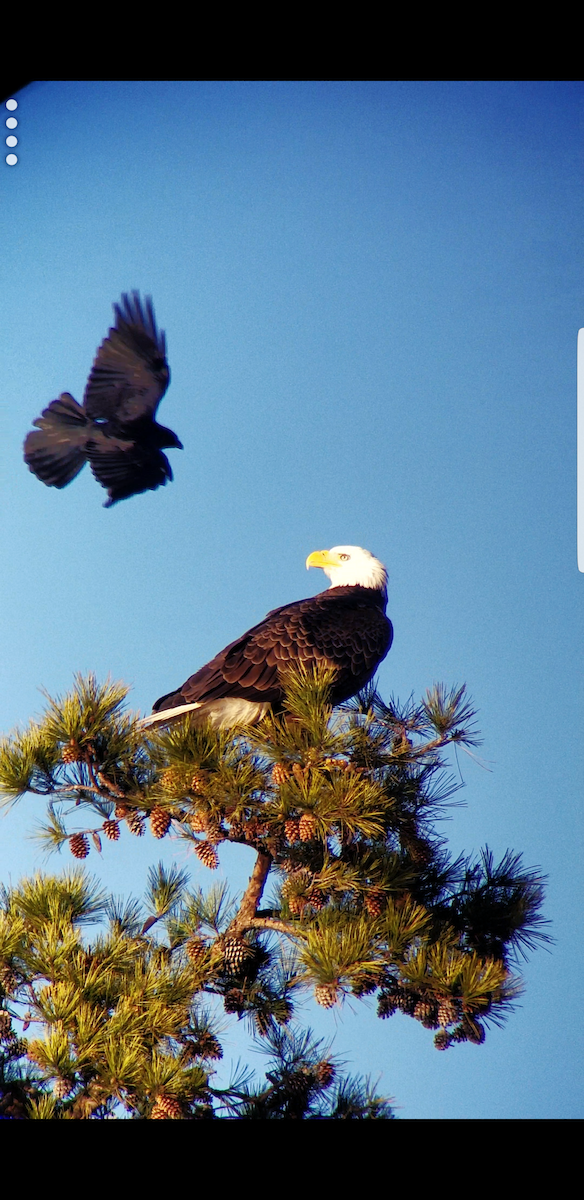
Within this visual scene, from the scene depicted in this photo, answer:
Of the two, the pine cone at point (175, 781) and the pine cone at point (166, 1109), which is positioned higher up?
the pine cone at point (175, 781)

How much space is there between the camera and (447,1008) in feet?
6.23

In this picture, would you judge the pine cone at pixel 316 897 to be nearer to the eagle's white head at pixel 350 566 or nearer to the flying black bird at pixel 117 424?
the eagle's white head at pixel 350 566

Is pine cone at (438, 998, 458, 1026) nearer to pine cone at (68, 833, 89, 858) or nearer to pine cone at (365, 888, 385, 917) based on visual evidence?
pine cone at (365, 888, 385, 917)

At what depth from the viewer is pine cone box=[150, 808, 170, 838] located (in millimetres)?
1937

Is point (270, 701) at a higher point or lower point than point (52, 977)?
higher

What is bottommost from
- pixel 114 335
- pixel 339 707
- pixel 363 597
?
pixel 339 707

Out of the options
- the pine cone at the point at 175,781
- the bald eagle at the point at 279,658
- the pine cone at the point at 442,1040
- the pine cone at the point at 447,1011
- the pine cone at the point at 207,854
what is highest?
the bald eagle at the point at 279,658

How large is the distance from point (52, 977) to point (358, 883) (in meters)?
0.54

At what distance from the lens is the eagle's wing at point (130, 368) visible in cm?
284

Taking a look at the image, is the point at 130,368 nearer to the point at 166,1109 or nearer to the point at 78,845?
the point at 78,845

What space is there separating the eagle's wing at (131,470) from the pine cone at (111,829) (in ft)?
4.25

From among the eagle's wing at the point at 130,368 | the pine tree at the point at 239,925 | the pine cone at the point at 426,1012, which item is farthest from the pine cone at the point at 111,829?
the eagle's wing at the point at 130,368
